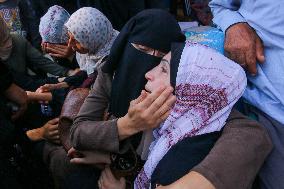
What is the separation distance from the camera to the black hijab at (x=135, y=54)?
4.53 ft

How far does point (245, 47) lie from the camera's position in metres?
1.49

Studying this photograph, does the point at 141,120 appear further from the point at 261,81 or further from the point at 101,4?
the point at 101,4

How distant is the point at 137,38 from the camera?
4.64ft

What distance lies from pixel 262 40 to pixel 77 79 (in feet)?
4.72

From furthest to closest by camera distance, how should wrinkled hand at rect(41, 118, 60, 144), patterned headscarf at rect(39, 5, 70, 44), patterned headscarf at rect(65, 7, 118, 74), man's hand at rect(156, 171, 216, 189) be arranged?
patterned headscarf at rect(39, 5, 70, 44), patterned headscarf at rect(65, 7, 118, 74), wrinkled hand at rect(41, 118, 60, 144), man's hand at rect(156, 171, 216, 189)

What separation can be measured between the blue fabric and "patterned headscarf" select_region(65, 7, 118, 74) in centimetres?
120

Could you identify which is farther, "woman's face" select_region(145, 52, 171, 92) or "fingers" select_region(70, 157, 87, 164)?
"fingers" select_region(70, 157, 87, 164)

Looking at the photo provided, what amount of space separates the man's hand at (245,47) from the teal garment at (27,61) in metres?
1.97

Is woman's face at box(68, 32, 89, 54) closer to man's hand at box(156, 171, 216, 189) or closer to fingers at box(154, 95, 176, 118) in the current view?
fingers at box(154, 95, 176, 118)

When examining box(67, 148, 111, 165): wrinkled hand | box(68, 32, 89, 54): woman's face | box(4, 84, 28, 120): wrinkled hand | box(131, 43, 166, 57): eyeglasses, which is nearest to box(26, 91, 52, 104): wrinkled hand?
box(4, 84, 28, 120): wrinkled hand

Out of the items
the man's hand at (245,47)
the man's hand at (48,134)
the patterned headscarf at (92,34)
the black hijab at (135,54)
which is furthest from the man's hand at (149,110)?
the patterned headscarf at (92,34)

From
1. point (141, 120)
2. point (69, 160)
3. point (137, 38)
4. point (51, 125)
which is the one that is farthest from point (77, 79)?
point (141, 120)

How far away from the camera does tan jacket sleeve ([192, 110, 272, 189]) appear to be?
111 centimetres

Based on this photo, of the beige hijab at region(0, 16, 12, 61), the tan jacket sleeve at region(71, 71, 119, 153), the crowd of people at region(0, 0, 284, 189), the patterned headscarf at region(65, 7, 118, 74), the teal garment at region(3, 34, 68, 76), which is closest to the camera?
the crowd of people at region(0, 0, 284, 189)
